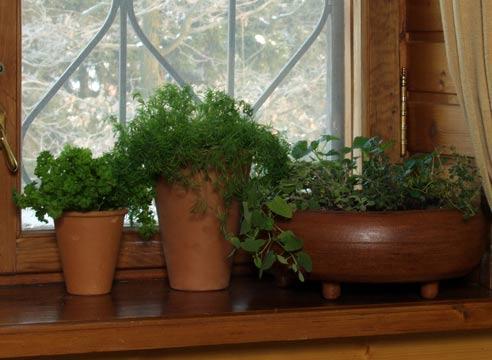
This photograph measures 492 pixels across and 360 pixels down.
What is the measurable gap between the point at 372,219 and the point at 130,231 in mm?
482

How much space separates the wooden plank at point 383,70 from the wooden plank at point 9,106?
67cm

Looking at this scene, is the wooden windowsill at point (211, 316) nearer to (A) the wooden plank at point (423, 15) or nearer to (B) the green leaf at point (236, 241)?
(B) the green leaf at point (236, 241)

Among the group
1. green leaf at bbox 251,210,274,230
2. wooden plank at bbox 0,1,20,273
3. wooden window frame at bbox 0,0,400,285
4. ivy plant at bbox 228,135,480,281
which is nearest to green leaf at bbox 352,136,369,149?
ivy plant at bbox 228,135,480,281

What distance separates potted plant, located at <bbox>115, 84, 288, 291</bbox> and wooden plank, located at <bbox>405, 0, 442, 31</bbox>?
1.24 feet

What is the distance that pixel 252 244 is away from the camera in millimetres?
1843

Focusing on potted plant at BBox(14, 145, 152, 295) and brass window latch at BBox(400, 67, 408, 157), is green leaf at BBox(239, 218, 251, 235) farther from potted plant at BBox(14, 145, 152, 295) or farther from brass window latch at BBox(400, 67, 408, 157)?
brass window latch at BBox(400, 67, 408, 157)

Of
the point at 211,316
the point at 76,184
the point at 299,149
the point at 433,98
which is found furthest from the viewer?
the point at 433,98

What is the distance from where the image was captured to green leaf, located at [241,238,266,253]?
6.05 ft

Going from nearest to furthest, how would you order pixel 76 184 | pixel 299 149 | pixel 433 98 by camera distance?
pixel 76 184 < pixel 299 149 < pixel 433 98

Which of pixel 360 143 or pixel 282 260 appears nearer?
pixel 282 260

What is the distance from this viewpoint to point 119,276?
205 cm

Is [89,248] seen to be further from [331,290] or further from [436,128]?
[436,128]

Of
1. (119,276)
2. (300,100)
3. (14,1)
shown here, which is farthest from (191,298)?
(14,1)

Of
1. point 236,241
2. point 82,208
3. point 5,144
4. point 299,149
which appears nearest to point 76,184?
point 82,208
